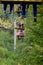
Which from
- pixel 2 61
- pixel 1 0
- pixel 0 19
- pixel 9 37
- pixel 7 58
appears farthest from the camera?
pixel 9 37

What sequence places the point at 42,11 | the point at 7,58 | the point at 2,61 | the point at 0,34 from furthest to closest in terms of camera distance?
the point at 0,34
the point at 7,58
the point at 2,61
the point at 42,11

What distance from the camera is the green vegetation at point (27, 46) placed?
5977mm

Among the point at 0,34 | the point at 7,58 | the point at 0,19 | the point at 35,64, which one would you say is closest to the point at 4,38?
the point at 0,34

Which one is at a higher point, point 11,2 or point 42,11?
point 11,2

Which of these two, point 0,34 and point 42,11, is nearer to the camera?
point 42,11

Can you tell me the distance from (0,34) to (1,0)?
13.9m

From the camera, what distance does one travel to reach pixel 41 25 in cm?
580

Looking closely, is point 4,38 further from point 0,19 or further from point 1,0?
point 1,0

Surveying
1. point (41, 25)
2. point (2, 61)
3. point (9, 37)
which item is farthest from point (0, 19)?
point (9, 37)

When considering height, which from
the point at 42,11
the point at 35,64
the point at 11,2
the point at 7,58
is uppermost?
the point at 11,2

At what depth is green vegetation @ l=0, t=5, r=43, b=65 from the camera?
598 cm

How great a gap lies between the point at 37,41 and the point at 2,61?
8.04 metres

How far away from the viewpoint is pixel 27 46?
383 inches

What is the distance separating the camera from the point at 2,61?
14.1m
